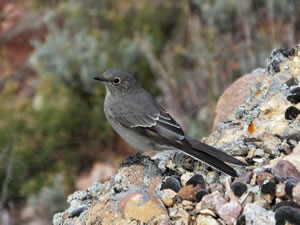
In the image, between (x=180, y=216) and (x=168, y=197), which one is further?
(x=168, y=197)

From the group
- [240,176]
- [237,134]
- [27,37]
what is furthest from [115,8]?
[240,176]

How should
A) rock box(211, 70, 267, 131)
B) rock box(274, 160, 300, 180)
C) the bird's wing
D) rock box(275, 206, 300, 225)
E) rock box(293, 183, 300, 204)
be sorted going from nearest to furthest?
rock box(275, 206, 300, 225) < rock box(293, 183, 300, 204) < rock box(274, 160, 300, 180) < the bird's wing < rock box(211, 70, 267, 131)

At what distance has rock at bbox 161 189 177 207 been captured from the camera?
3074 mm

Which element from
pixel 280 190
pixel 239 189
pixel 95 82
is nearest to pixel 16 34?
pixel 95 82

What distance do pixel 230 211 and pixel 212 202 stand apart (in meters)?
0.15

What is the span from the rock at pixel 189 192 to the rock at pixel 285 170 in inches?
20.6

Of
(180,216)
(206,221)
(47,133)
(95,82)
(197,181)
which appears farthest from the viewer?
(95,82)

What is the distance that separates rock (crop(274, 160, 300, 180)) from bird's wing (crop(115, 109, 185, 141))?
1063mm

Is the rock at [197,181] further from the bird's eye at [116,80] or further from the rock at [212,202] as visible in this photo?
the bird's eye at [116,80]

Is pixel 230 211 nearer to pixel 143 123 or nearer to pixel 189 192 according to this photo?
pixel 189 192

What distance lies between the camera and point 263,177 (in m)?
2.96

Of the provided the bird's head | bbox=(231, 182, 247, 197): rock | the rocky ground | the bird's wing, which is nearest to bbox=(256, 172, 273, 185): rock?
the rocky ground

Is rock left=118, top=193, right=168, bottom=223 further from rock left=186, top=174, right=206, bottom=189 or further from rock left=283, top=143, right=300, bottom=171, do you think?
rock left=283, top=143, right=300, bottom=171

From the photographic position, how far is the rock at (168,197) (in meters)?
3.07
